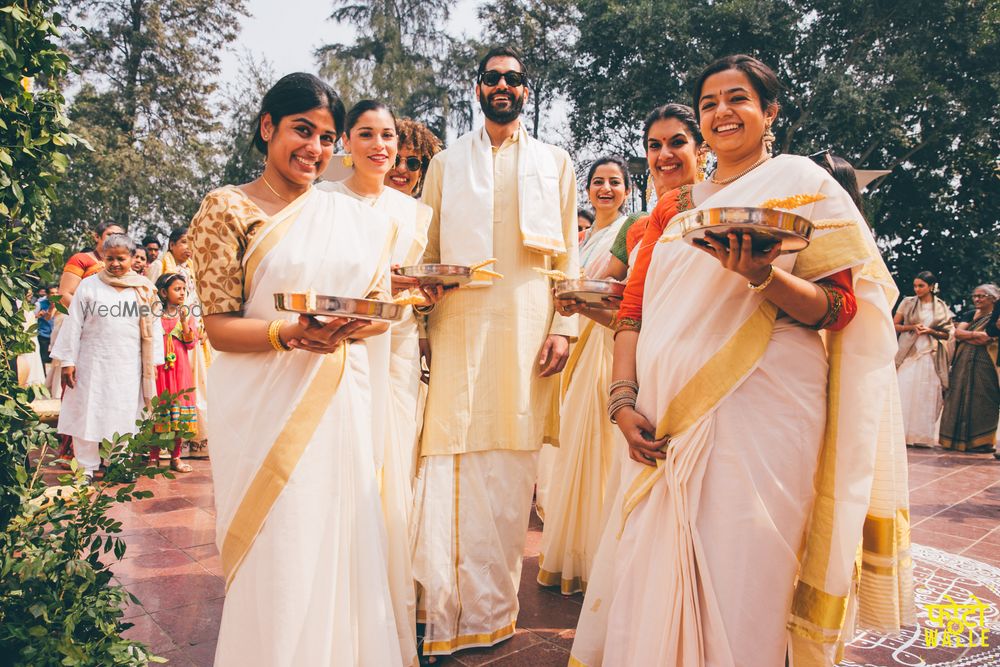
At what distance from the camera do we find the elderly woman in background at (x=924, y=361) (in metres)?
10.4

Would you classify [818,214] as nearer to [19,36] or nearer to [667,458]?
[667,458]

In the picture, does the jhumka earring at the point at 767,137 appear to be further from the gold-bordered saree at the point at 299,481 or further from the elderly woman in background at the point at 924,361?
the elderly woman in background at the point at 924,361

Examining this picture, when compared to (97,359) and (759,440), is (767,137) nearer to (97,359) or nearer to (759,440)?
(759,440)

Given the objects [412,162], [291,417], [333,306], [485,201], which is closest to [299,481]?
[291,417]

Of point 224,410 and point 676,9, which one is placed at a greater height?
point 676,9

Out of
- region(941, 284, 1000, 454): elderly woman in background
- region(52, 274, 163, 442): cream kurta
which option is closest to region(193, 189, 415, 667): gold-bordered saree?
region(52, 274, 163, 442): cream kurta

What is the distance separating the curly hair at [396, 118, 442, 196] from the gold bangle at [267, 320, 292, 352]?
1.85 meters

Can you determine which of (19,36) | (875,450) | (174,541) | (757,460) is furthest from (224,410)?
(174,541)

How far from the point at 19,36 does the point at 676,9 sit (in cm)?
1878

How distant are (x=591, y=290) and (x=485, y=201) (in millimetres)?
772

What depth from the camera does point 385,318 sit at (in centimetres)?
215

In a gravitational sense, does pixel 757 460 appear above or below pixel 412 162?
below

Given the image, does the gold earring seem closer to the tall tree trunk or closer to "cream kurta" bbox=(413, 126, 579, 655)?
"cream kurta" bbox=(413, 126, 579, 655)

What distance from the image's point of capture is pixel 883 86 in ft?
55.8
